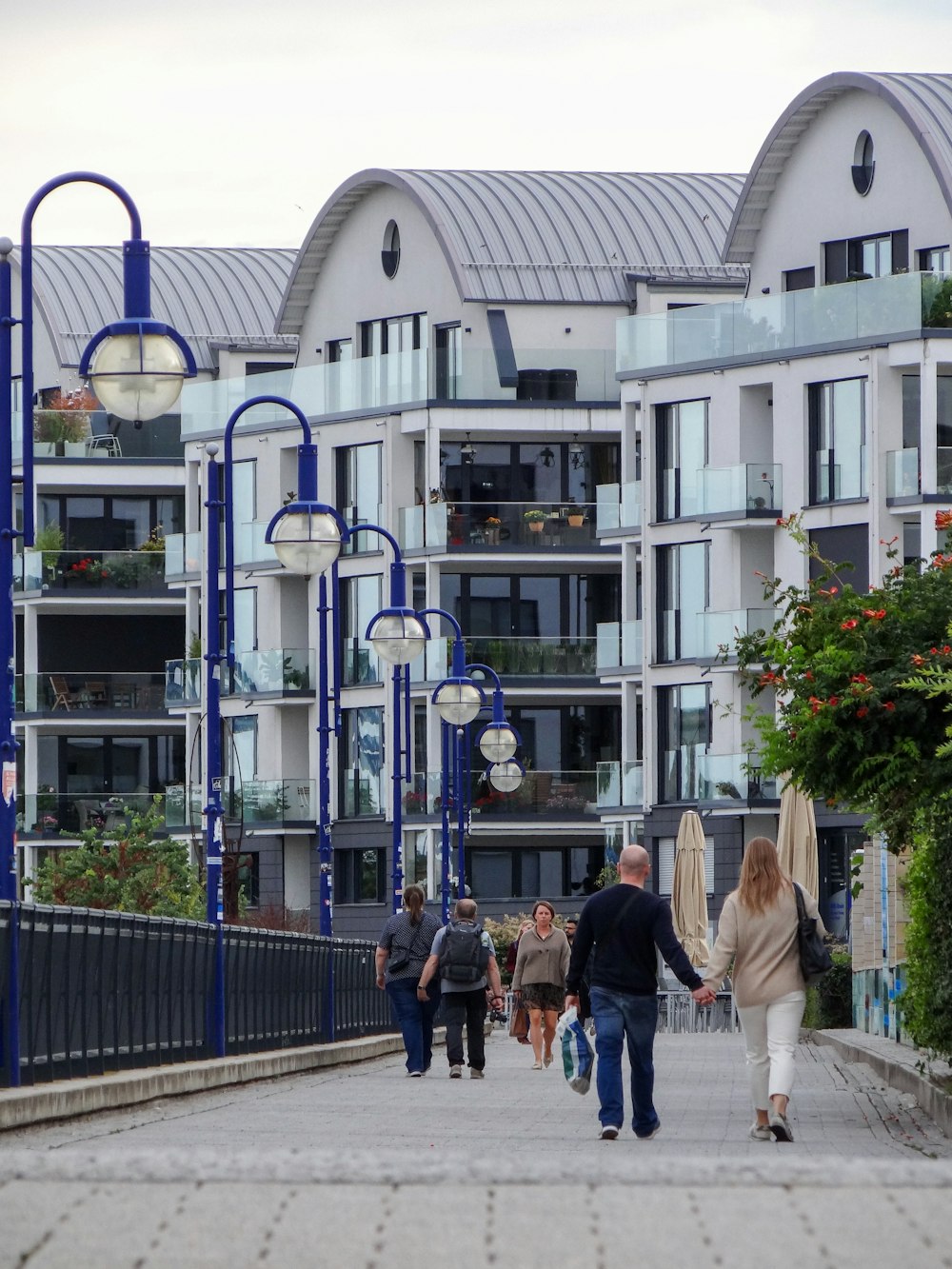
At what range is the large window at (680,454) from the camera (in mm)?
60594

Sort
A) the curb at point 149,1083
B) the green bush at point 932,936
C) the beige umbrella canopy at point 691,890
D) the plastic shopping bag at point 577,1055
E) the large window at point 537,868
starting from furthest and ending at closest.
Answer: the large window at point 537,868 → the beige umbrella canopy at point 691,890 → the green bush at point 932,936 → the plastic shopping bag at point 577,1055 → the curb at point 149,1083

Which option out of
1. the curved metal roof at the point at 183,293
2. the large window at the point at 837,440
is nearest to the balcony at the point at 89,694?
the curved metal roof at the point at 183,293

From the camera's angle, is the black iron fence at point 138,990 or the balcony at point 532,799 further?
the balcony at point 532,799

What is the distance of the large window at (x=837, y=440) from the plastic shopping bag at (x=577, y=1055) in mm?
39889

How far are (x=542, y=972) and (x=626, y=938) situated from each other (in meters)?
12.4

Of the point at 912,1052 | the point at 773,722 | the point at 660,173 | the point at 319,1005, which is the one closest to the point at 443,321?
the point at 660,173

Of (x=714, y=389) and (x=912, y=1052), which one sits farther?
(x=714, y=389)

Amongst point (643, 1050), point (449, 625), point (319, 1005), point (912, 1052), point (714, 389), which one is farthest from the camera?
point (449, 625)

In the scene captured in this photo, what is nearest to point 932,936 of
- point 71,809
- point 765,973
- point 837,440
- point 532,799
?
point 765,973

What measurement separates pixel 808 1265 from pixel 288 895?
65618 mm

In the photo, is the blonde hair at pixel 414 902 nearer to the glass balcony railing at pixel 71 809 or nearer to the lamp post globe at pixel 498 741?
the lamp post globe at pixel 498 741

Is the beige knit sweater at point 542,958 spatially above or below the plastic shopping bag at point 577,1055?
below

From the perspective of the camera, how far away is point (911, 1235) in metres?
7.64

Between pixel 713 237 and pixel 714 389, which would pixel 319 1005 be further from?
pixel 713 237
